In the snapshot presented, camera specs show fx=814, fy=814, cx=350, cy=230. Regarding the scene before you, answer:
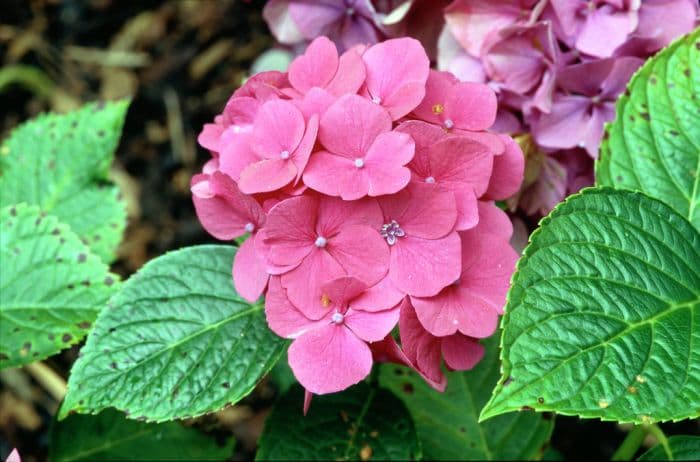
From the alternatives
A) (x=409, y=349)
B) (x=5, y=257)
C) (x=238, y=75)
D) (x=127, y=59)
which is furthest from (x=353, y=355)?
(x=127, y=59)

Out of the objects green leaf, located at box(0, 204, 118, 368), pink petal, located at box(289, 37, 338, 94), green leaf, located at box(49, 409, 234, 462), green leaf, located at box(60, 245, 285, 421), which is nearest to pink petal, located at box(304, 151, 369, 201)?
pink petal, located at box(289, 37, 338, 94)

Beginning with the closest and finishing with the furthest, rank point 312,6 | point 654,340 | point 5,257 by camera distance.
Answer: point 654,340 < point 5,257 < point 312,6

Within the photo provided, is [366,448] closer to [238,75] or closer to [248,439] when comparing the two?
[248,439]

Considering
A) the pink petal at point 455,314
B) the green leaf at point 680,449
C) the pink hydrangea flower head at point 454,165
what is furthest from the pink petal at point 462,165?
the green leaf at point 680,449

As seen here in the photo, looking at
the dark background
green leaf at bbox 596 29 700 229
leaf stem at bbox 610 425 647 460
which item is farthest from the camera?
the dark background

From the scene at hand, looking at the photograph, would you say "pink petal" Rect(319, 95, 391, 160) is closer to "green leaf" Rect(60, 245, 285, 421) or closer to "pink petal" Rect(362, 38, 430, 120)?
"pink petal" Rect(362, 38, 430, 120)

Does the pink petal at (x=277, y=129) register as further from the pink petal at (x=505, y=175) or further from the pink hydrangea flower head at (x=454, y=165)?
the pink petal at (x=505, y=175)
